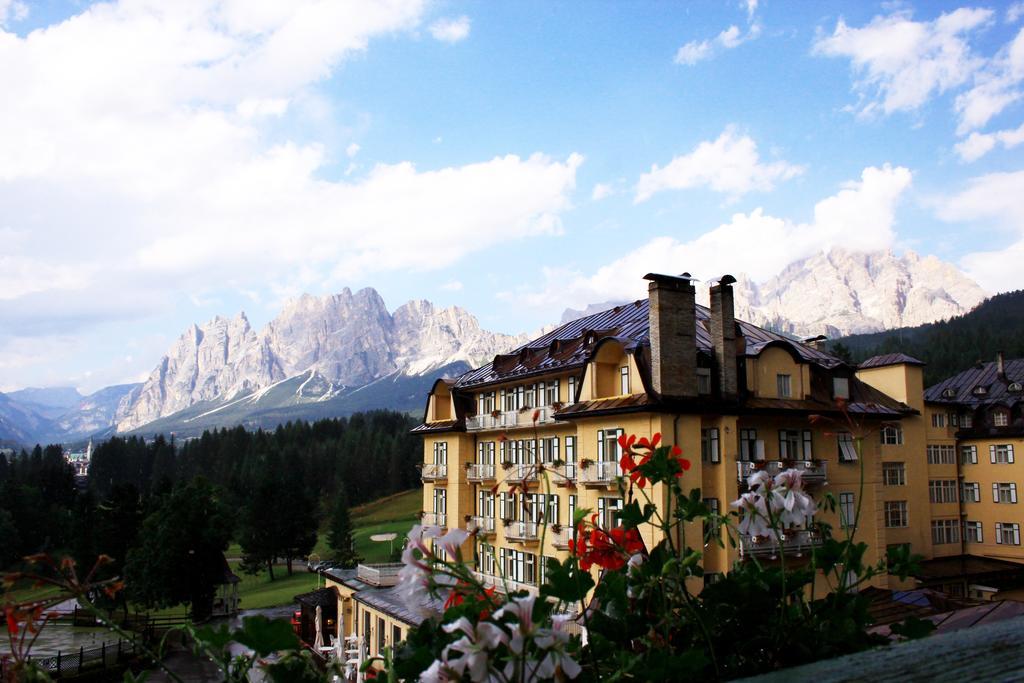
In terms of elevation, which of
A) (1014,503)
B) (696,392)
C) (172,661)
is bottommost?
(172,661)

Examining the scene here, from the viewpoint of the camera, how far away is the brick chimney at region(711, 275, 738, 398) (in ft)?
90.9

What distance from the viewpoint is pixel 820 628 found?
2.65 metres

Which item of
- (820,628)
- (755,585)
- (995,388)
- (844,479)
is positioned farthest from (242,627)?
(995,388)

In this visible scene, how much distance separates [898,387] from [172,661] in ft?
130

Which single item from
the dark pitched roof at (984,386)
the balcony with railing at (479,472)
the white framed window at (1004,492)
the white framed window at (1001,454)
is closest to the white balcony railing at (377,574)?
the balcony with railing at (479,472)

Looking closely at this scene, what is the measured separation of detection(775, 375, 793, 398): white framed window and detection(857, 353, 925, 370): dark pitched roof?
11.8 metres

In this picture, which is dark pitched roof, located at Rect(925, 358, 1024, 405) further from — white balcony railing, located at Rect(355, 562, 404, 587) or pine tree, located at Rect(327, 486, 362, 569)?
pine tree, located at Rect(327, 486, 362, 569)

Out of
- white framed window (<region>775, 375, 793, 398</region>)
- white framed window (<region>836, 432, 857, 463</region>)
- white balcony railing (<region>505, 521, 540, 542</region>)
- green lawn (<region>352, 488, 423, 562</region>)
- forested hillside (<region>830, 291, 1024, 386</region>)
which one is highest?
forested hillside (<region>830, 291, 1024, 386</region>)

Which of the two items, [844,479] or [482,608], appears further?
[844,479]

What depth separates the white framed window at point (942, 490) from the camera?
139ft

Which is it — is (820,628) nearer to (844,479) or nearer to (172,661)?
(844,479)

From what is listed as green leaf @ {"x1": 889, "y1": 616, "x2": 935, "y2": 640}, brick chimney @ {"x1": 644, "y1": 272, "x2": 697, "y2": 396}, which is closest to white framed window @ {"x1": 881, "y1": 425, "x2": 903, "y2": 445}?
brick chimney @ {"x1": 644, "y1": 272, "x2": 697, "y2": 396}

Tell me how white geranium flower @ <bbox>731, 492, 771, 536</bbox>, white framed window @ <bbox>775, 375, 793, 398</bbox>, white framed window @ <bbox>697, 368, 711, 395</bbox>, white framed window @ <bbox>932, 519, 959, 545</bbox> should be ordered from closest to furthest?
1. white geranium flower @ <bbox>731, 492, 771, 536</bbox>
2. white framed window @ <bbox>697, 368, 711, 395</bbox>
3. white framed window @ <bbox>775, 375, 793, 398</bbox>
4. white framed window @ <bbox>932, 519, 959, 545</bbox>

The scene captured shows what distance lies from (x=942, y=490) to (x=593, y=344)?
85.0 ft
